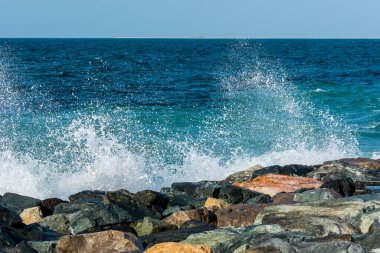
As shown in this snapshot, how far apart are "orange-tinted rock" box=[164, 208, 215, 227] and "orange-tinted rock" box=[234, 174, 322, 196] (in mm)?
1999

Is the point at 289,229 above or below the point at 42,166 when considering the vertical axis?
above

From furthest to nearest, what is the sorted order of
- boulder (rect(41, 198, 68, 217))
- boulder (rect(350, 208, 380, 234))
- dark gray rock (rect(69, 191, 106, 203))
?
dark gray rock (rect(69, 191, 106, 203)) < boulder (rect(41, 198, 68, 217)) < boulder (rect(350, 208, 380, 234))

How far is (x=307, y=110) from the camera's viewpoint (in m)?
20.9

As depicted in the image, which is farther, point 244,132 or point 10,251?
point 244,132

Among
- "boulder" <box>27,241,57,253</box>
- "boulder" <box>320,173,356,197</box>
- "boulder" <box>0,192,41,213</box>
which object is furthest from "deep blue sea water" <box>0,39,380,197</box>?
"boulder" <box>27,241,57,253</box>

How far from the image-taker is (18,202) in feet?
27.9

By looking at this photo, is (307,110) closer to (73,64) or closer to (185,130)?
(185,130)

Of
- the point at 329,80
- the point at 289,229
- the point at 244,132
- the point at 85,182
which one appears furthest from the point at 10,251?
the point at 329,80

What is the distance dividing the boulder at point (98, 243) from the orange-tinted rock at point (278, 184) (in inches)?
142

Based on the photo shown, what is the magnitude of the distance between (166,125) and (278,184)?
852 cm

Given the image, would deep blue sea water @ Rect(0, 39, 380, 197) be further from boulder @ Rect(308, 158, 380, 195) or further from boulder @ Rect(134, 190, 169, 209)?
boulder @ Rect(134, 190, 169, 209)

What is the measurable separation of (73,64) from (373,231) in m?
33.1

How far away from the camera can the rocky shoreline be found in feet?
18.1

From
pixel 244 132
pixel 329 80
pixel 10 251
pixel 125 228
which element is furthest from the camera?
pixel 329 80
